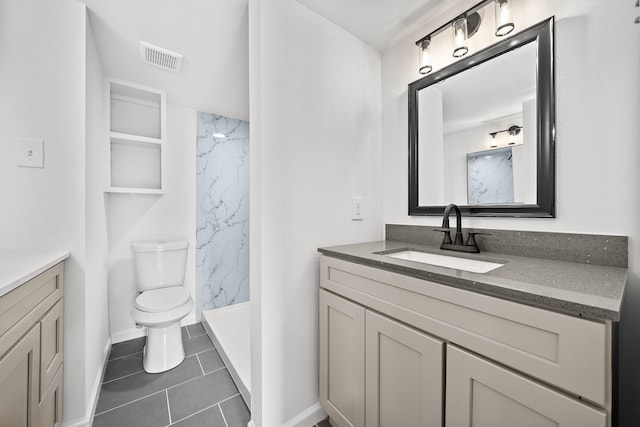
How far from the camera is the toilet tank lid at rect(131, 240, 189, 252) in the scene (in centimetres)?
200

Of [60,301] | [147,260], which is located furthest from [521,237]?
[147,260]

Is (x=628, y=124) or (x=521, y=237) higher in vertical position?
(x=628, y=124)

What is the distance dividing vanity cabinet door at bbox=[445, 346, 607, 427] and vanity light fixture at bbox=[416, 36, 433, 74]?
1.43 meters

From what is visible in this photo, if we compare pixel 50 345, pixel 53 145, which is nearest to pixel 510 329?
pixel 50 345

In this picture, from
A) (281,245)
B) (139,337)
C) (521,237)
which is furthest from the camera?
(139,337)

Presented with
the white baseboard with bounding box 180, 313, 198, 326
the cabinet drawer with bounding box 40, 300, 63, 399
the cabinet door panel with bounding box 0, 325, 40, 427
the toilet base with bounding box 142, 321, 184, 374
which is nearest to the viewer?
the cabinet door panel with bounding box 0, 325, 40, 427

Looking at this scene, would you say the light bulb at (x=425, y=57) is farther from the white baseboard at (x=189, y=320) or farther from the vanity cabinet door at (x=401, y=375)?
the white baseboard at (x=189, y=320)

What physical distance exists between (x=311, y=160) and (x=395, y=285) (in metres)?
0.77

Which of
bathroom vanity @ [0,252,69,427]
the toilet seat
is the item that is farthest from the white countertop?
the toilet seat

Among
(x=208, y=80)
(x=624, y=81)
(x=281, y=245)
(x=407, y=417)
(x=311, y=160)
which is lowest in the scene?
(x=407, y=417)

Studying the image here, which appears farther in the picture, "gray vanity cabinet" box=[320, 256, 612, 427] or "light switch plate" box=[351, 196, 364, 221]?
"light switch plate" box=[351, 196, 364, 221]

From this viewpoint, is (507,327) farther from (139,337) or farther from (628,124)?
(139,337)

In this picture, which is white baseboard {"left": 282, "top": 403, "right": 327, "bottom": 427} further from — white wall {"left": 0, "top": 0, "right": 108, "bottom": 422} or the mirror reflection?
the mirror reflection

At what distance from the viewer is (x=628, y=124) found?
2.77ft
